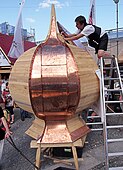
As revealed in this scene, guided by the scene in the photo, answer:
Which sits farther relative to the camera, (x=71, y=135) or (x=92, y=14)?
(x=92, y=14)

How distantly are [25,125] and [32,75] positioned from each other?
5225 mm

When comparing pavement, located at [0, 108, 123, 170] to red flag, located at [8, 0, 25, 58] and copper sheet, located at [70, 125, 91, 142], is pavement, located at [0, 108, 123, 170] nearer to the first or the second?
copper sheet, located at [70, 125, 91, 142]

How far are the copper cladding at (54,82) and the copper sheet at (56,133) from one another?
171mm

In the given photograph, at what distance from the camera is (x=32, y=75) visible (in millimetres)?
4258

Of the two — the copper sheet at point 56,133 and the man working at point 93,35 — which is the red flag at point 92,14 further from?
the copper sheet at point 56,133

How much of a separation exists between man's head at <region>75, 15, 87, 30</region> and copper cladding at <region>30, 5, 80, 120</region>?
106cm

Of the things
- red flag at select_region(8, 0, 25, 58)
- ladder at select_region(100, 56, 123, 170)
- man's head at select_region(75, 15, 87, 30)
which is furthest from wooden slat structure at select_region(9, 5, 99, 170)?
red flag at select_region(8, 0, 25, 58)

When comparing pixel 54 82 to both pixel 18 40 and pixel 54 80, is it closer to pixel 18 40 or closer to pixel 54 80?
pixel 54 80

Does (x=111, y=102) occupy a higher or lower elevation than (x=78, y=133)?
higher

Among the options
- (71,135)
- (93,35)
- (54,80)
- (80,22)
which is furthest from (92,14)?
(71,135)

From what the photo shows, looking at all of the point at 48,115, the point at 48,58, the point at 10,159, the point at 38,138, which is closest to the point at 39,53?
the point at 48,58

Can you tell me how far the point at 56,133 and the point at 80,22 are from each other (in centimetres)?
246

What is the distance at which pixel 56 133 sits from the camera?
4488 mm

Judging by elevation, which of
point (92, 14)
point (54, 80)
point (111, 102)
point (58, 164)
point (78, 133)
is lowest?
point (58, 164)
